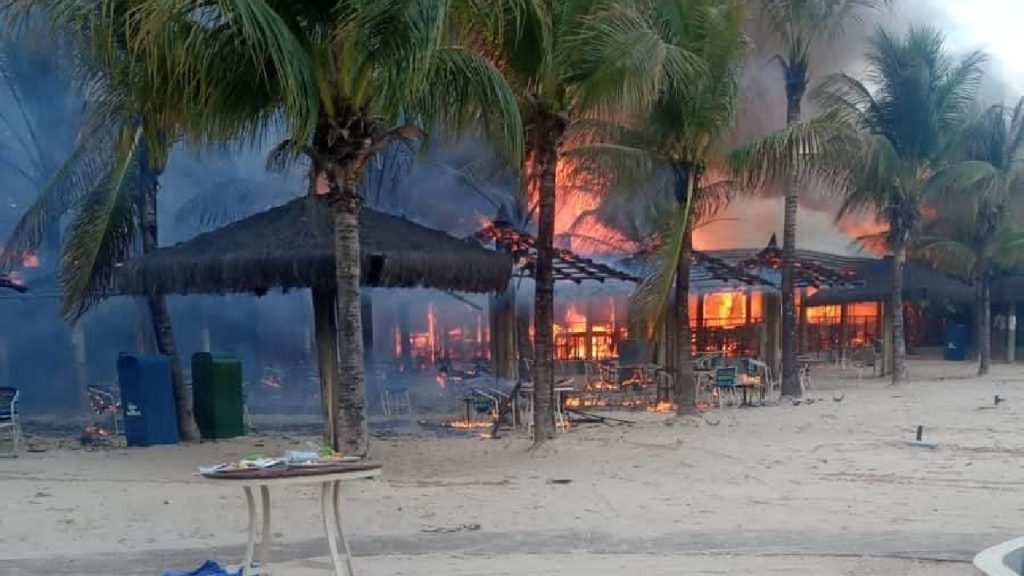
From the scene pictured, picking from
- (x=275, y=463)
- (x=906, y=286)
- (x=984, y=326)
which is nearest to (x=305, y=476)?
(x=275, y=463)

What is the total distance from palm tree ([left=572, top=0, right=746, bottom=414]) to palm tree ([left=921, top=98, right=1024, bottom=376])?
949cm

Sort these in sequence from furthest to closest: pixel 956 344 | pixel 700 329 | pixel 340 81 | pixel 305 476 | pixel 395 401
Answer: pixel 956 344
pixel 700 329
pixel 395 401
pixel 340 81
pixel 305 476

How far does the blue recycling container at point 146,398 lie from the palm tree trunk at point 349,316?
193 inches

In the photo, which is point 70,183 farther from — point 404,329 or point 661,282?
point 404,329

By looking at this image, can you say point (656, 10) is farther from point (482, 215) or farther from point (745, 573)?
point (482, 215)

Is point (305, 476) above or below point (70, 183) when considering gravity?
below

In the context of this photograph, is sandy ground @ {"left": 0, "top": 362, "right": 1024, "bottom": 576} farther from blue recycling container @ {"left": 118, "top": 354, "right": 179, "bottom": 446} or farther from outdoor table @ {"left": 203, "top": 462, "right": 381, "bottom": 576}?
outdoor table @ {"left": 203, "top": 462, "right": 381, "bottom": 576}

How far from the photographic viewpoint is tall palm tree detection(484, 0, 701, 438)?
10.3 m

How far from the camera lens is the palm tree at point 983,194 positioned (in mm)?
21266

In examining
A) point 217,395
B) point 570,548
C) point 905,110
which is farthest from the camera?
point 905,110

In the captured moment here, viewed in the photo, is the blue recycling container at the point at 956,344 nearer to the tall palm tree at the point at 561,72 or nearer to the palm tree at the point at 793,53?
the palm tree at the point at 793,53

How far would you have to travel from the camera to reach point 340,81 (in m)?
8.34

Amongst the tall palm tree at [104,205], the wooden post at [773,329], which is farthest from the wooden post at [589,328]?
the tall palm tree at [104,205]

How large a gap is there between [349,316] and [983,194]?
61.4 ft
